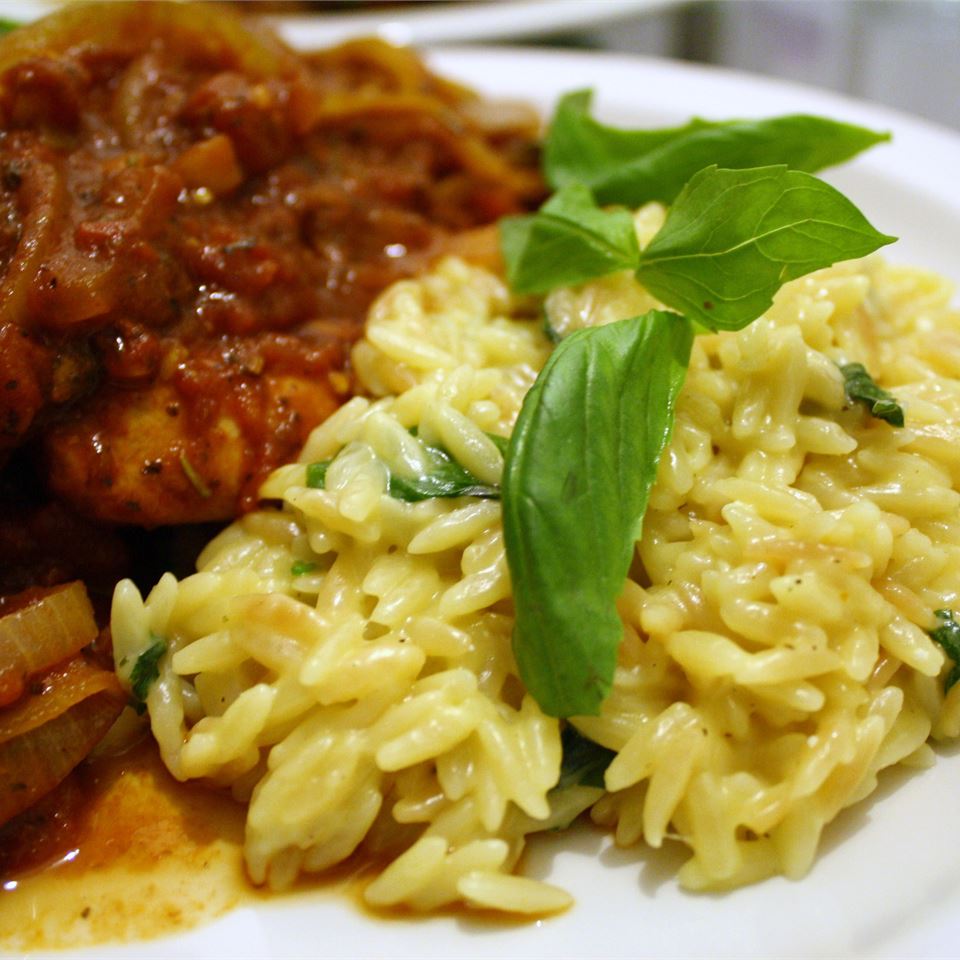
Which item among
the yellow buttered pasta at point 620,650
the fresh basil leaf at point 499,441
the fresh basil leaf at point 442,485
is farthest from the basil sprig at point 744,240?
the fresh basil leaf at point 442,485

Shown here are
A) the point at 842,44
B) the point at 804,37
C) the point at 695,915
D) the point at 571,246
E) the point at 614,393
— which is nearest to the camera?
the point at 695,915

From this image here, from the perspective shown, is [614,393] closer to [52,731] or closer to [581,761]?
[581,761]

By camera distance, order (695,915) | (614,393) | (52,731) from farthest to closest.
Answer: (52,731)
(614,393)
(695,915)

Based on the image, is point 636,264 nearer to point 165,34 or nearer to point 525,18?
point 165,34

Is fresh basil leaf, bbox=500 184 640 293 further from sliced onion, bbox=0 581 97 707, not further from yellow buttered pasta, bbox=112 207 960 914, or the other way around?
sliced onion, bbox=0 581 97 707

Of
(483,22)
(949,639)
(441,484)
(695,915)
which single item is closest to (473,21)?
(483,22)

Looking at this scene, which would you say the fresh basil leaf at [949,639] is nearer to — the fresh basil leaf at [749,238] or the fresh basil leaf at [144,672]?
the fresh basil leaf at [749,238]
